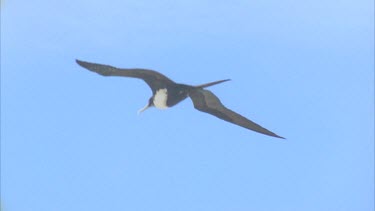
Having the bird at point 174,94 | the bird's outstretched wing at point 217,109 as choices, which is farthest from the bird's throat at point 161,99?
the bird's outstretched wing at point 217,109

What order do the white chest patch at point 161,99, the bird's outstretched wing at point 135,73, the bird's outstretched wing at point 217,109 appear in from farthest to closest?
the bird's outstretched wing at point 217,109 → the white chest patch at point 161,99 → the bird's outstretched wing at point 135,73

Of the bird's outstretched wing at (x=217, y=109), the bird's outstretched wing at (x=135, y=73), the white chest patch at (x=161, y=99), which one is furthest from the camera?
the bird's outstretched wing at (x=217, y=109)

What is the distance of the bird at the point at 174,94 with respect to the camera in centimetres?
1318

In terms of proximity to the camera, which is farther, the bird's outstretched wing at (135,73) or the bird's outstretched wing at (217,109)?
the bird's outstretched wing at (217,109)

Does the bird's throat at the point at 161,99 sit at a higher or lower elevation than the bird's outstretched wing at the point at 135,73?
lower

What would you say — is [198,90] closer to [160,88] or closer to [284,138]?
[160,88]

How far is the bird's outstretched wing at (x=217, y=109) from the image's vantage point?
45.1 ft

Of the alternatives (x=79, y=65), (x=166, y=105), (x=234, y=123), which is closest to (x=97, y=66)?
(x=79, y=65)

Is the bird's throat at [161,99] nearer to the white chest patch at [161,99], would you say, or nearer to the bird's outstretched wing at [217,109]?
the white chest patch at [161,99]

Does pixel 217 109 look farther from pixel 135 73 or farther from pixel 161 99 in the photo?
pixel 135 73

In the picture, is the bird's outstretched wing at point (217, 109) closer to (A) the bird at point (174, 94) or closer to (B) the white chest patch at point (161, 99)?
(A) the bird at point (174, 94)

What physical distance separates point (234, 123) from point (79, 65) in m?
2.30

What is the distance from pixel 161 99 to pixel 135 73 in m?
0.80

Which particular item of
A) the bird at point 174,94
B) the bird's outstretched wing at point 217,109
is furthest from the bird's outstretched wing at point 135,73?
the bird's outstretched wing at point 217,109
